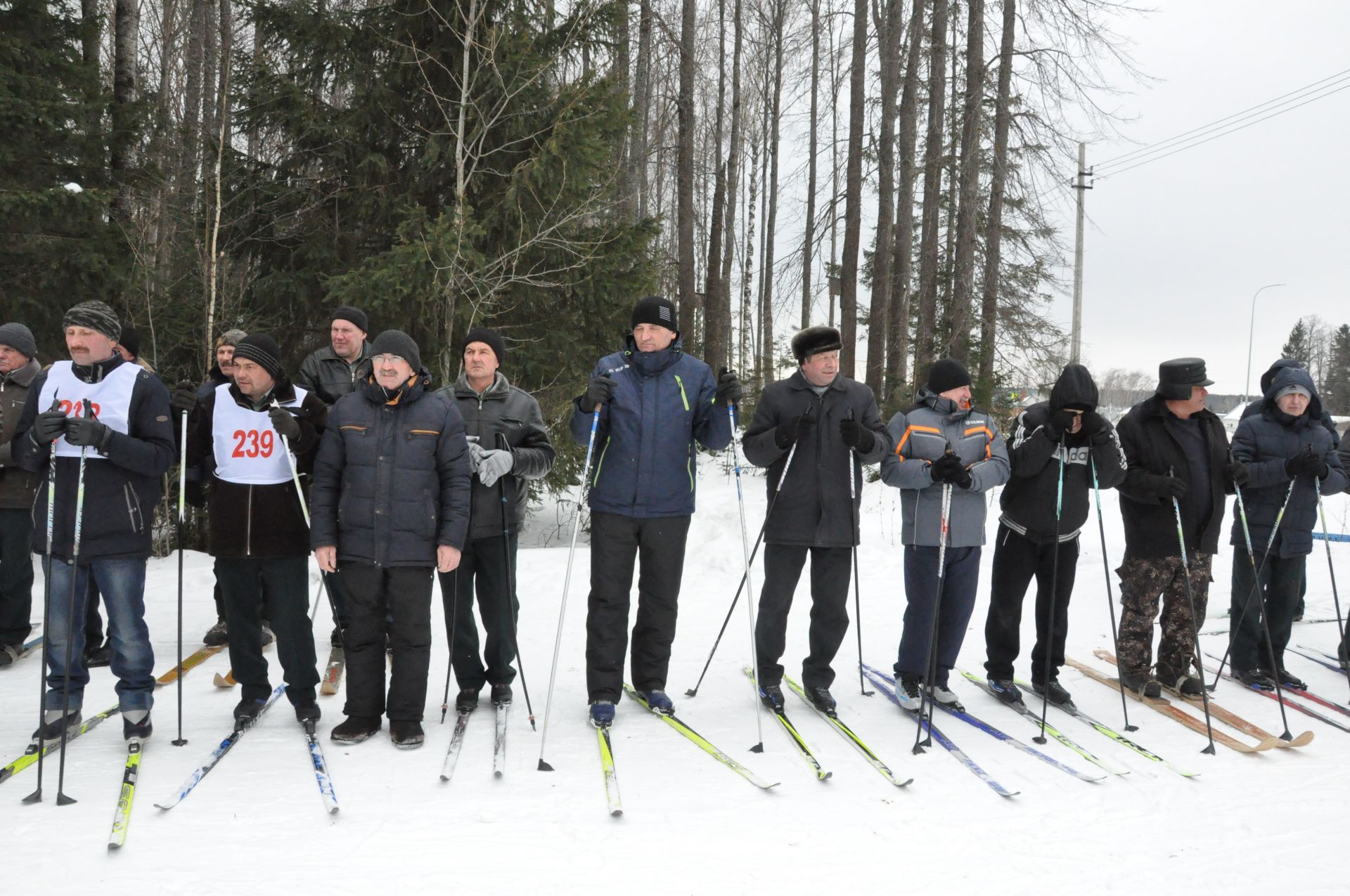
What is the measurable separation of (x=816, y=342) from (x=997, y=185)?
423 inches

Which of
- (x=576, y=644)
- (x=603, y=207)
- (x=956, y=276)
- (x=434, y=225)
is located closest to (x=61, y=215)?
(x=434, y=225)

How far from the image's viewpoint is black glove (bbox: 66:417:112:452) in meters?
3.59

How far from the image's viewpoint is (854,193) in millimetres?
14234

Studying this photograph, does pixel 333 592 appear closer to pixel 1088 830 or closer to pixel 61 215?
pixel 1088 830

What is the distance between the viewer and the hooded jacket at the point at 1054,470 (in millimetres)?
4734

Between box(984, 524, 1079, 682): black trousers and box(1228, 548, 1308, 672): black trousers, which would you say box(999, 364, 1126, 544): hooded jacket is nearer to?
box(984, 524, 1079, 682): black trousers

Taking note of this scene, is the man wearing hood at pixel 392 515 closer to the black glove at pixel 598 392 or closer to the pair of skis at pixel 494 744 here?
the pair of skis at pixel 494 744

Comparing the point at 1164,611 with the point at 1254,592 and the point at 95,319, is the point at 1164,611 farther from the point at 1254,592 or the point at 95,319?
the point at 95,319

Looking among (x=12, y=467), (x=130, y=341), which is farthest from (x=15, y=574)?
(x=130, y=341)

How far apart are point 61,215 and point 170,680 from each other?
220 inches

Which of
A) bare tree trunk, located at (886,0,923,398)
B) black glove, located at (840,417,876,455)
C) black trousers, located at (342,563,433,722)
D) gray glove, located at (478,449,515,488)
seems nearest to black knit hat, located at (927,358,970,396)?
black glove, located at (840,417,876,455)

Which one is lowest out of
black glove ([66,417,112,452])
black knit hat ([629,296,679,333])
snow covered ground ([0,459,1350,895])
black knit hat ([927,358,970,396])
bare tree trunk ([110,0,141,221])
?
snow covered ground ([0,459,1350,895])

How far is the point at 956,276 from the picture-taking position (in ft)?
44.7

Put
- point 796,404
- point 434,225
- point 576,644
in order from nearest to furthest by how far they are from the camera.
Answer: point 796,404, point 576,644, point 434,225
